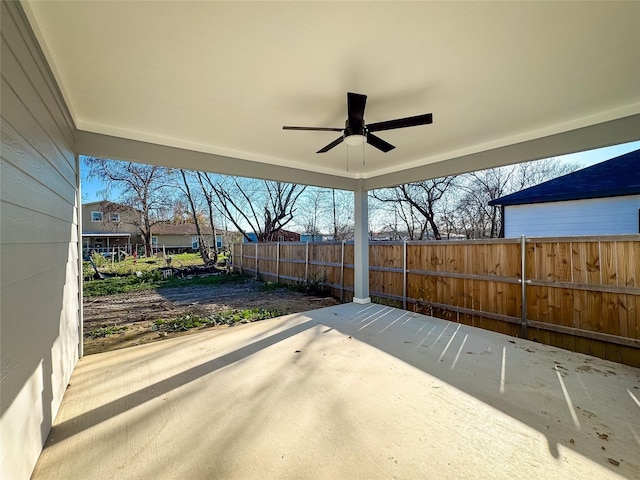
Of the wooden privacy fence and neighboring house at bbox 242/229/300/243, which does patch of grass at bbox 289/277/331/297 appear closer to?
the wooden privacy fence

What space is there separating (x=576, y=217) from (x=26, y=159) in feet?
25.5

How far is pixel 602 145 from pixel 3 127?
456 cm

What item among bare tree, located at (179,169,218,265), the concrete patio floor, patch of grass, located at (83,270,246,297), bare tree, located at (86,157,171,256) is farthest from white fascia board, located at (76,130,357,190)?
bare tree, located at (179,169,218,265)

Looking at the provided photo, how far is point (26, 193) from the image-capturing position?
4.78 ft

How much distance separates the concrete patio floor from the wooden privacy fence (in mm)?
373

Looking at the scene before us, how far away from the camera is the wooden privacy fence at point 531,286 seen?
298 cm

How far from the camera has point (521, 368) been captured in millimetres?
2691

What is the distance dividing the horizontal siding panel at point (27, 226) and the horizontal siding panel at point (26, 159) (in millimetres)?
218

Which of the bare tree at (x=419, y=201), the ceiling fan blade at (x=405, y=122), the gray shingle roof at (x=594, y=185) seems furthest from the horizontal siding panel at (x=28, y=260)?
the bare tree at (x=419, y=201)

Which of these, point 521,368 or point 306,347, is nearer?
point 521,368

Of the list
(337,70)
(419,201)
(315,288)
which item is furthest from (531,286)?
(419,201)

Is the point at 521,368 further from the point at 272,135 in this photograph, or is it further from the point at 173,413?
the point at 272,135

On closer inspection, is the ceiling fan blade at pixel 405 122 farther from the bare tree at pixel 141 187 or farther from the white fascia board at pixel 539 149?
the bare tree at pixel 141 187

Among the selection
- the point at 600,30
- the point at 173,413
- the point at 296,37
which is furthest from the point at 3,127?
the point at 600,30
